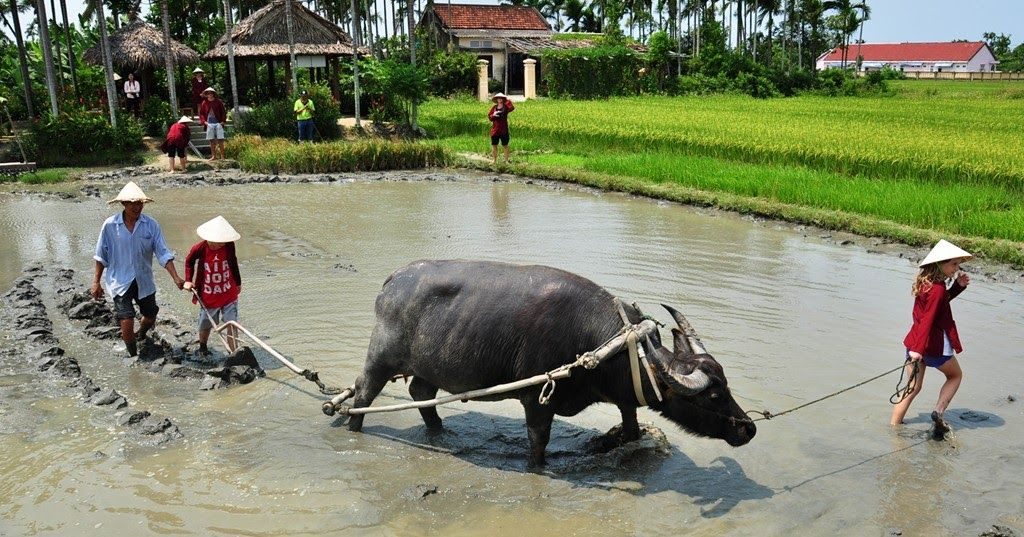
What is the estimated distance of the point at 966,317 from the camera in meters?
7.97

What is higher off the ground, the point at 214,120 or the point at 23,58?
the point at 23,58

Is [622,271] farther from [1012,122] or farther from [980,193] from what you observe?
[1012,122]

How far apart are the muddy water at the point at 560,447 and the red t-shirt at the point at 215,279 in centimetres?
65

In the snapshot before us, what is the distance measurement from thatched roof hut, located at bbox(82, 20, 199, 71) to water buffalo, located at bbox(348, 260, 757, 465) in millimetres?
19146

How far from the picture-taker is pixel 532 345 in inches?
193

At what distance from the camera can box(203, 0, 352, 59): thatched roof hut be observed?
2398 cm

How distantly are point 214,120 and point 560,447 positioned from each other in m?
15.3

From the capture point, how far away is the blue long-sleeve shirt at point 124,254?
664 cm

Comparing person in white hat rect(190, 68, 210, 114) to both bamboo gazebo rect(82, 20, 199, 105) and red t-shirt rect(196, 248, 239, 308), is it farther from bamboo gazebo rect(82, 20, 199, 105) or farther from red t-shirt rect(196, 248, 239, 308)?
red t-shirt rect(196, 248, 239, 308)

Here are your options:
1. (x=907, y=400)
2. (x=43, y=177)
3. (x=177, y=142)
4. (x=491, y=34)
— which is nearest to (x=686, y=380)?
(x=907, y=400)

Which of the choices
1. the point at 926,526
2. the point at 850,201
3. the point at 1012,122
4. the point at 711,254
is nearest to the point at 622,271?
the point at 711,254

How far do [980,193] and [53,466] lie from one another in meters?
11.3

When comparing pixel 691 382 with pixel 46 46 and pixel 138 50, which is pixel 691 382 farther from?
pixel 138 50

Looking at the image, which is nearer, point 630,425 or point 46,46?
point 630,425
